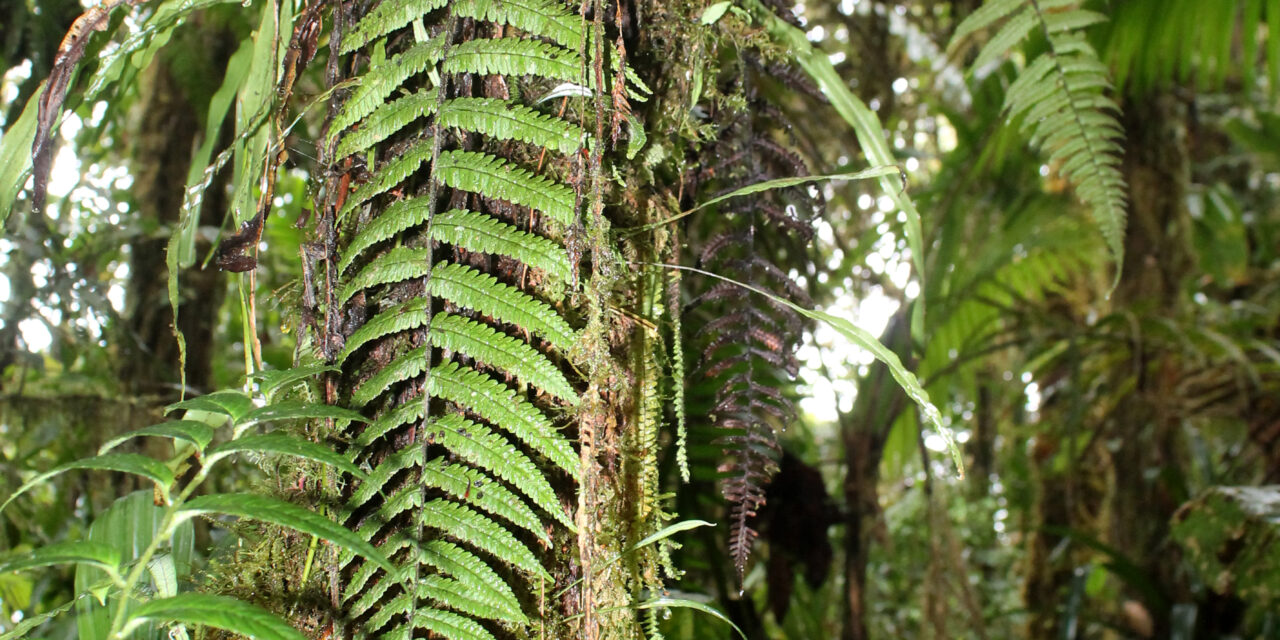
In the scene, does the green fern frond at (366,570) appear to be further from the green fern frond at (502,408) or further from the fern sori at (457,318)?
the green fern frond at (502,408)

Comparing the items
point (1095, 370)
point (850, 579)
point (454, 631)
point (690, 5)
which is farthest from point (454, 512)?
point (1095, 370)

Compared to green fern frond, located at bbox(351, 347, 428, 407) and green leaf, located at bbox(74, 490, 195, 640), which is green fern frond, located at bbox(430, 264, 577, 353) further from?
green leaf, located at bbox(74, 490, 195, 640)

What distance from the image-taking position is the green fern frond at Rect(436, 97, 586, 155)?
63 centimetres

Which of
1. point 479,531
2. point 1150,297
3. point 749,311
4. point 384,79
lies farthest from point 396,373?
point 1150,297

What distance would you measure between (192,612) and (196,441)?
0.12 meters

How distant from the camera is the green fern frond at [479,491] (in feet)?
1.96

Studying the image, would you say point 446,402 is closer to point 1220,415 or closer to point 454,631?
point 454,631

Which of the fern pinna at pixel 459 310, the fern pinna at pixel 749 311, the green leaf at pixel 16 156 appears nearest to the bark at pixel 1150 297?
the fern pinna at pixel 749 311

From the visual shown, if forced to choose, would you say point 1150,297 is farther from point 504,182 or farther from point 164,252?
point 164,252

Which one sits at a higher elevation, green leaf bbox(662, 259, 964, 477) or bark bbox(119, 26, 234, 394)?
bark bbox(119, 26, 234, 394)

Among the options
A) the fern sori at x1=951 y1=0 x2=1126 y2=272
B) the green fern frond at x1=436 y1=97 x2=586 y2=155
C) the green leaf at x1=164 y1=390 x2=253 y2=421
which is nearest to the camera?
the green leaf at x1=164 y1=390 x2=253 y2=421

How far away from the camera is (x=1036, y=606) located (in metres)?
2.94

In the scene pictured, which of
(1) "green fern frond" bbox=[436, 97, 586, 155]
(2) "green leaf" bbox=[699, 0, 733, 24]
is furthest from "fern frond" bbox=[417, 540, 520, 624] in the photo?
(2) "green leaf" bbox=[699, 0, 733, 24]

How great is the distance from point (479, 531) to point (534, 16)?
0.42 m
